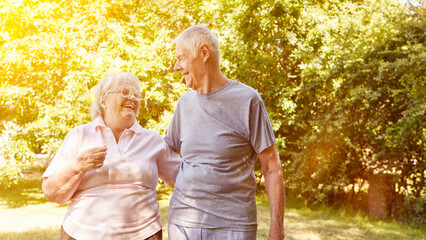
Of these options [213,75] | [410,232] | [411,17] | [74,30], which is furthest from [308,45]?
[213,75]

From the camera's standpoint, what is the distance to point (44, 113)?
11359 mm

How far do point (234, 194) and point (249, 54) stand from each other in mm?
10134

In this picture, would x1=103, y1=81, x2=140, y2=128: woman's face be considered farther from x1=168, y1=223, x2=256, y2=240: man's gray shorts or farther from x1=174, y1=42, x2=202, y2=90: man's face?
x1=168, y1=223, x2=256, y2=240: man's gray shorts

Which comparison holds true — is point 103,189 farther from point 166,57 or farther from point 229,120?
point 166,57

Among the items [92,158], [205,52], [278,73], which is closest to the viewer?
[92,158]

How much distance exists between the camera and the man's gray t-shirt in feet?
7.67

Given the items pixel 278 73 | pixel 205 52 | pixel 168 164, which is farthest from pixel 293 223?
pixel 205 52

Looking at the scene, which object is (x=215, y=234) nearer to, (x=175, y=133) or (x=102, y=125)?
(x=175, y=133)

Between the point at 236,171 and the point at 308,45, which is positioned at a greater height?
the point at 308,45

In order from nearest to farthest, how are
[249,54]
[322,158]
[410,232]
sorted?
[410,232]
[322,158]
[249,54]

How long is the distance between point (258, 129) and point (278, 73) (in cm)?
983

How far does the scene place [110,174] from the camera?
2506mm

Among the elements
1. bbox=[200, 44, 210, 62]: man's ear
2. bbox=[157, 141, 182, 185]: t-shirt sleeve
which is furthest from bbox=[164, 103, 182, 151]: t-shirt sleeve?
bbox=[200, 44, 210, 62]: man's ear

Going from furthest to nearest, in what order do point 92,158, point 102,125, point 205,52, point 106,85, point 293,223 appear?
point 293,223
point 106,85
point 102,125
point 205,52
point 92,158
